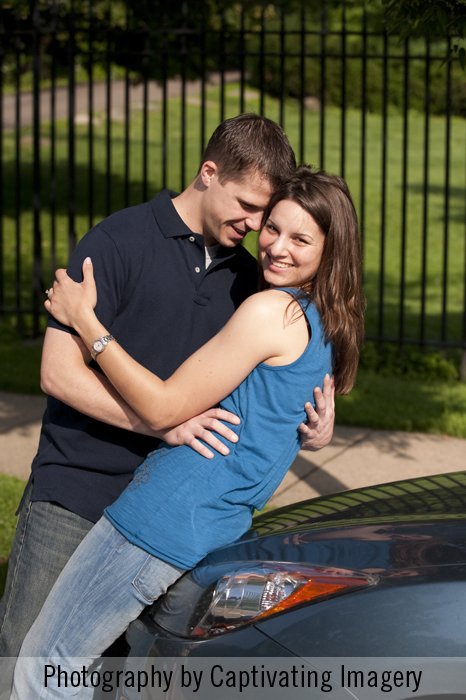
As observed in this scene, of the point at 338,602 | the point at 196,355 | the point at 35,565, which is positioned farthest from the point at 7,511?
the point at 338,602

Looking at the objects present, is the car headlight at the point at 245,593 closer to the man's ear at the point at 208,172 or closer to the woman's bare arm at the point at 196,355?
the woman's bare arm at the point at 196,355

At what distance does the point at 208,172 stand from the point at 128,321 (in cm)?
53

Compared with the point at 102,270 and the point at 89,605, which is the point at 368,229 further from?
the point at 89,605

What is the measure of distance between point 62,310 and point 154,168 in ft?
47.6

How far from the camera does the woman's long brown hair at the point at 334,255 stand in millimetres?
2029

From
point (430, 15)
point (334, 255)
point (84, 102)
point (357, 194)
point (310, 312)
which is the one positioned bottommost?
point (357, 194)

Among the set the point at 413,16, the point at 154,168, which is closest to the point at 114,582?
the point at 413,16

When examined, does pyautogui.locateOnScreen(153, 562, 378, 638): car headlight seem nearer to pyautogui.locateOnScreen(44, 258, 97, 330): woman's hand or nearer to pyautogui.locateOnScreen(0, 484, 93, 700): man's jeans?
pyautogui.locateOnScreen(0, 484, 93, 700): man's jeans

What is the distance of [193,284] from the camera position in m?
2.30

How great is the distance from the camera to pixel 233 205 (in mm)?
2264

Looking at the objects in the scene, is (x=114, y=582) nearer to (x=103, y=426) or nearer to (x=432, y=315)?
(x=103, y=426)

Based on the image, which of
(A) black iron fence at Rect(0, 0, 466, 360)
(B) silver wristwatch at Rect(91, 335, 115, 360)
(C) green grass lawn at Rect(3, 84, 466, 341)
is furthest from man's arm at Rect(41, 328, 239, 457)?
(C) green grass lawn at Rect(3, 84, 466, 341)

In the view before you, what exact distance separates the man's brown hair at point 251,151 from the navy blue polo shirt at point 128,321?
232 millimetres

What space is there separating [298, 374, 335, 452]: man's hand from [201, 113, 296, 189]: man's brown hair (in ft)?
2.12
